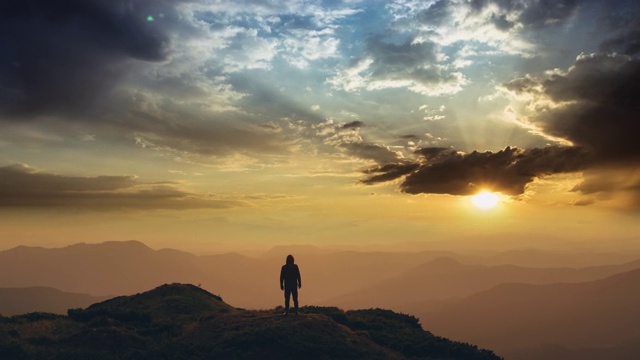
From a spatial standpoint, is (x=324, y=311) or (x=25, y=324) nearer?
(x=25, y=324)

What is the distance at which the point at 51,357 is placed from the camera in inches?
1035

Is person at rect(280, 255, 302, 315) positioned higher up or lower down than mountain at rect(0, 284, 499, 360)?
higher up

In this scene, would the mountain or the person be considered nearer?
the mountain

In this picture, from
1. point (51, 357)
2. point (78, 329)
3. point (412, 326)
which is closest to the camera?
point (51, 357)

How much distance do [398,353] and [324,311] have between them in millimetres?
10421

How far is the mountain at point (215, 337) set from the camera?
89.6 feet

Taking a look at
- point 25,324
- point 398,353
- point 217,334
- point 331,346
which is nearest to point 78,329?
point 25,324

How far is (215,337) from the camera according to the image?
97.1 feet

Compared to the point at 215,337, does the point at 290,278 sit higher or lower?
higher

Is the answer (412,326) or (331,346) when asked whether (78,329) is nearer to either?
(331,346)

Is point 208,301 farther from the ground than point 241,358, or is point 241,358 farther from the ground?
point 208,301

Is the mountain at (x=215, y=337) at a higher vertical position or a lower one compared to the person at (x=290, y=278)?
lower

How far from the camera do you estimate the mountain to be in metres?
27.3

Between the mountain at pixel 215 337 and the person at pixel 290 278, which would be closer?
the mountain at pixel 215 337
